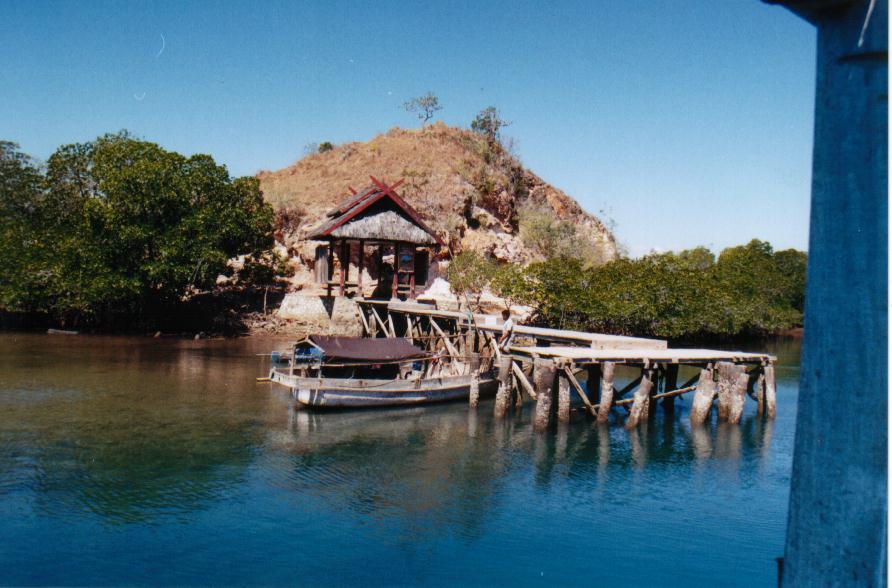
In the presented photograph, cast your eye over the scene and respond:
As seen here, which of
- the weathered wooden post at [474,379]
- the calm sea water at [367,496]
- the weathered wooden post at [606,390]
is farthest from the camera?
the weathered wooden post at [474,379]

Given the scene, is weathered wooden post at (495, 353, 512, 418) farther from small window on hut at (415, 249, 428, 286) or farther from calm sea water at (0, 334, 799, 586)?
small window on hut at (415, 249, 428, 286)

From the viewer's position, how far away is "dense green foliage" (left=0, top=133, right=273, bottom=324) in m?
34.8

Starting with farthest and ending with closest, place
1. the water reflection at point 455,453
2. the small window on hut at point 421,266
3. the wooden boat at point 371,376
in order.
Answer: the small window on hut at point 421,266
the wooden boat at point 371,376
the water reflection at point 455,453

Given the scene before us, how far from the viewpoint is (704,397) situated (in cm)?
1919

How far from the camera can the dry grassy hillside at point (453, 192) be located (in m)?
48.2

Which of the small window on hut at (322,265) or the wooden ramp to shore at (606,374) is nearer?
the wooden ramp to shore at (606,374)

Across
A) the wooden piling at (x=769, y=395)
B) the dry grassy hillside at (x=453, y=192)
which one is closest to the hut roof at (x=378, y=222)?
the dry grassy hillside at (x=453, y=192)

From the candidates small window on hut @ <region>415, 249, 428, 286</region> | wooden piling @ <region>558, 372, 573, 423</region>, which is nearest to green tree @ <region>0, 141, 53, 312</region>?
small window on hut @ <region>415, 249, 428, 286</region>

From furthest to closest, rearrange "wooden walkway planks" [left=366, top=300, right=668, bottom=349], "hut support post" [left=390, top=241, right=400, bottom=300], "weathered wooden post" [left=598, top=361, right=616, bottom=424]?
"hut support post" [left=390, top=241, right=400, bottom=300], "wooden walkway planks" [left=366, top=300, right=668, bottom=349], "weathered wooden post" [left=598, top=361, right=616, bottom=424]

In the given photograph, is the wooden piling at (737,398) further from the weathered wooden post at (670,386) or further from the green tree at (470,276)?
the green tree at (470,276)

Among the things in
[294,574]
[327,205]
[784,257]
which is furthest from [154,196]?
[784,257]

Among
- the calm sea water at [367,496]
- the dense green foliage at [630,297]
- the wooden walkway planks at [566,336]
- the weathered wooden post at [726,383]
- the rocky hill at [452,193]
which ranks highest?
the rocky hill at [452,193]

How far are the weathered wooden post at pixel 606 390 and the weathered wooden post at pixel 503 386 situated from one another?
8.69ft

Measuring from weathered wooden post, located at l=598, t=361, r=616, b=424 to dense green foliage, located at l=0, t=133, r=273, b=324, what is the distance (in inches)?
936
